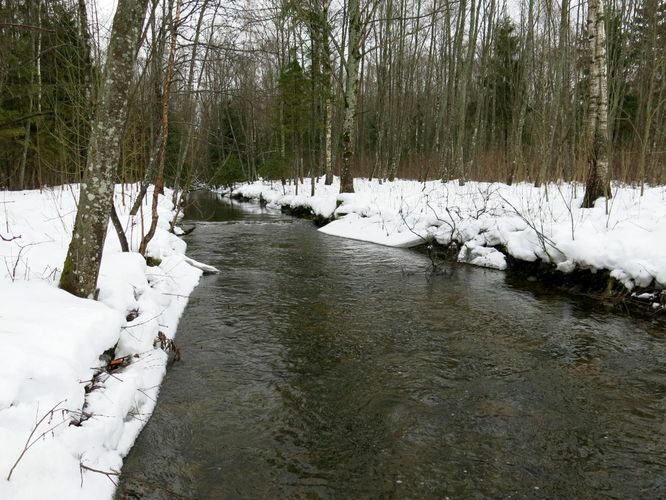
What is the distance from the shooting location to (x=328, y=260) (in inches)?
391

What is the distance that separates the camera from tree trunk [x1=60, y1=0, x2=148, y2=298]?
158 inches

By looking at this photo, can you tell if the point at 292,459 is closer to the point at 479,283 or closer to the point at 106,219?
the point at 106,219

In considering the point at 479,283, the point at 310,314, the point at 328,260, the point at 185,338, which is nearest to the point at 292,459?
the point at 185,338

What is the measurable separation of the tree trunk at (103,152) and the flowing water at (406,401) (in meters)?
1.34

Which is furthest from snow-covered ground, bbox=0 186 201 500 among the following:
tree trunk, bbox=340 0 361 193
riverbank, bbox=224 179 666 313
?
tree trunk, bbox=340 0 361 193

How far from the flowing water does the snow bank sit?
2.69ft

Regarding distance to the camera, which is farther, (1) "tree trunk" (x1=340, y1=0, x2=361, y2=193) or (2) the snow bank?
(1) "tree trunk" (x1=340, y1=0, x2=361, y2=193)

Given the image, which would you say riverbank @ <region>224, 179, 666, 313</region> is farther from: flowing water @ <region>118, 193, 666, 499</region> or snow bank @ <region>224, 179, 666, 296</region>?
flowing water @ <region>118, 193, 666, 499</region>

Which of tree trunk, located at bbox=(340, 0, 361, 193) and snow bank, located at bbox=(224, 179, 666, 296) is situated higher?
tree trunk, located at bbox=(340, 0, 361, 193)

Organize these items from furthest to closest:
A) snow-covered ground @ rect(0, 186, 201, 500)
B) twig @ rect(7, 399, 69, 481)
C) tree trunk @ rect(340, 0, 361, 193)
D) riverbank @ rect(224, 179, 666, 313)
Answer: tree trunk @ rect(340, 0, 361, 193)
riverbank @ rect(224, 179, 666, 313)
snow-covered ground @ rect(0, 186, 201, 500)
twig @ rect(7, 399, 69, 481)

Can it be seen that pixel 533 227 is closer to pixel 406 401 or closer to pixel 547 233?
pixel 547 233

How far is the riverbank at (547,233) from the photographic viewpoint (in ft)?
21.2

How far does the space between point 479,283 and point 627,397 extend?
13.7 ft

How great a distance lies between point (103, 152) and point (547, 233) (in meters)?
7.28
